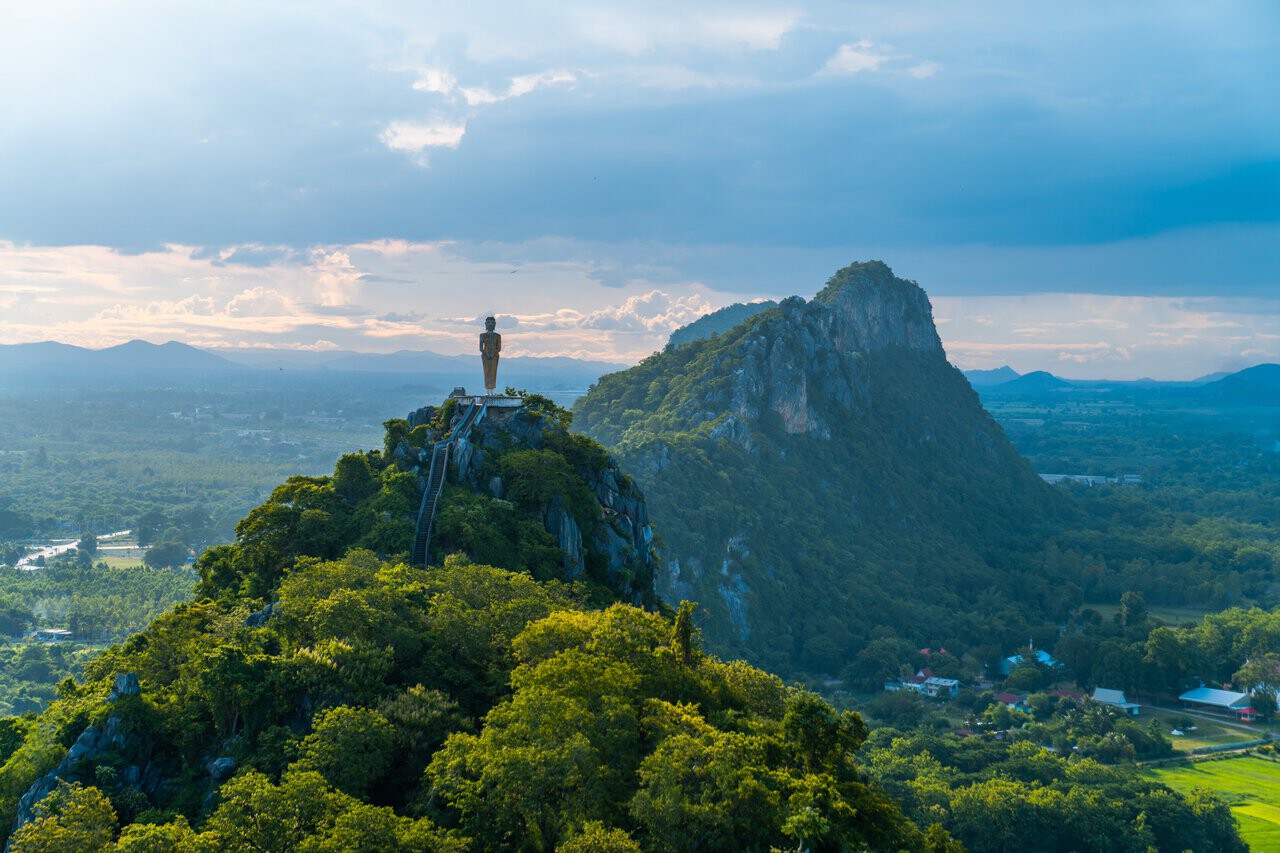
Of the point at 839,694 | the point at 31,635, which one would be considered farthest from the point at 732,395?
the point at 31,635

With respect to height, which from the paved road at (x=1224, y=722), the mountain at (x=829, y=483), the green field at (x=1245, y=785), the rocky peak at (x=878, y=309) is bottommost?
the paved road at (x=1224, y=722)

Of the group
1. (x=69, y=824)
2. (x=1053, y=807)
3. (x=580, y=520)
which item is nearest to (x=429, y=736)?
(x=69, y=824)

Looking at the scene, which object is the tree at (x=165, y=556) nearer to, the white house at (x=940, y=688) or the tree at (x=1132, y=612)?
the white house at (x=940, y=688)

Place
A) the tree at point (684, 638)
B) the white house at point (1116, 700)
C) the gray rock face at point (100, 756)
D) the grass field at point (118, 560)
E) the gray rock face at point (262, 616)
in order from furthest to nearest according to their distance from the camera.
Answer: the grass field at point (118, 560) → the white house at point (1116, 700) → the gray rock face at point (262, 616) → the tree at point (684, 638) → the gray rock face at point (100, 756)

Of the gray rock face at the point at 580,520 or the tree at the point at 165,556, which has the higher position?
the gray rock face at the point at 580,520

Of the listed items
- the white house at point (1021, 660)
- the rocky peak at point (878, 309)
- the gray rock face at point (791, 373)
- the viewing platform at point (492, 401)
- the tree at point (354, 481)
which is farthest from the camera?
the rocky peak at point (878, 309)

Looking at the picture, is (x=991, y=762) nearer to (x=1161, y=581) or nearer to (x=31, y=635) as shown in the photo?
(x=1161, y=581)

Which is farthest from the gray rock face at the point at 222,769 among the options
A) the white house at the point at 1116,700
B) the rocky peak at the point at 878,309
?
the rocky peak at the point at 878,309
